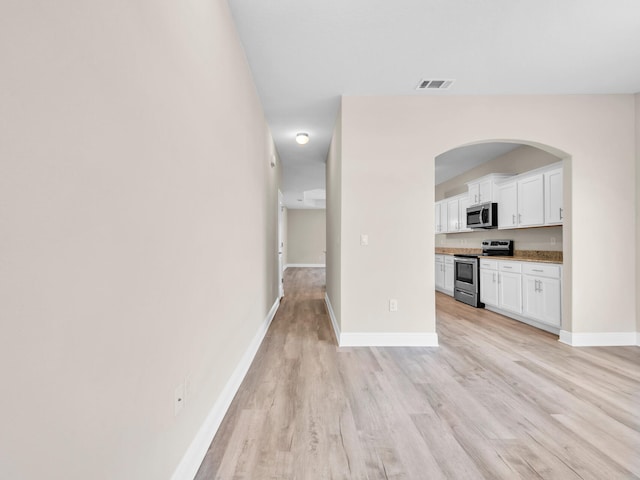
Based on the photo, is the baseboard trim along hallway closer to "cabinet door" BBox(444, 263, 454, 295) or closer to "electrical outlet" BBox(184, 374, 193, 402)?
"electrical outlet" BBox(184, 374, 193, 402)

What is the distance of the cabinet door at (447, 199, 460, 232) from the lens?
6246mm

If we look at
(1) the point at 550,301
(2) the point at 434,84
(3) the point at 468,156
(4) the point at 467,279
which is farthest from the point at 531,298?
(2) the point at 434,84

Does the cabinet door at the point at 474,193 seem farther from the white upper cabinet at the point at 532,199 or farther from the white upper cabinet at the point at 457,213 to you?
the white upper cabinet at the point at 532,199

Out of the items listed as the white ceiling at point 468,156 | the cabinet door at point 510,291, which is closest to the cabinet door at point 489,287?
the cabinet door at point 510,291

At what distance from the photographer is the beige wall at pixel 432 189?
3.28m

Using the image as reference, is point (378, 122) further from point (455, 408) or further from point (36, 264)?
point (36, 264)

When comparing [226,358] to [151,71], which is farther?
[226,358]

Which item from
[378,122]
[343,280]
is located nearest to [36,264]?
[343,280]

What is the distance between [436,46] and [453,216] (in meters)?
4.39

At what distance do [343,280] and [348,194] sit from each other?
88 centimetres

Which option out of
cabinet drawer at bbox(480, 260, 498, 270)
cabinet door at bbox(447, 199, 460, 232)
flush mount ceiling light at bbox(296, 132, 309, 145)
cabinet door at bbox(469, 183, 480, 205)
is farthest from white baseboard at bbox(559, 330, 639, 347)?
flush mount ceiling light at bbox(296, 132, 309, 145)

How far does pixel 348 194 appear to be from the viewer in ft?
10.8

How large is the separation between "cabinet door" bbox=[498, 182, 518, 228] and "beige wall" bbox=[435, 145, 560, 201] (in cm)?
41

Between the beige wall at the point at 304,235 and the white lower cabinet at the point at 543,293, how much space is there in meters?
9.49
